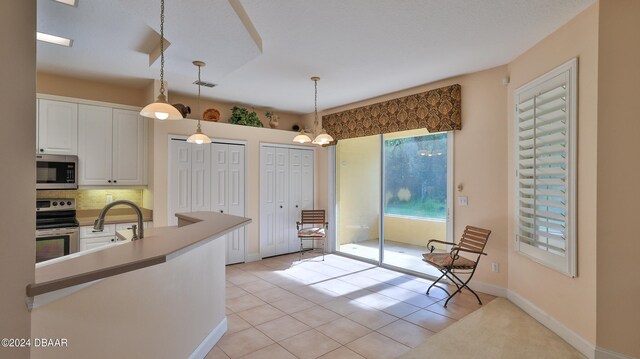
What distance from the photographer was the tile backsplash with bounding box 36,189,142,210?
13.8 feet

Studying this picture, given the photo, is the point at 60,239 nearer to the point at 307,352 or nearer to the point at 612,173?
the point at 307,352

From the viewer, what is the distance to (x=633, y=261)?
234cm

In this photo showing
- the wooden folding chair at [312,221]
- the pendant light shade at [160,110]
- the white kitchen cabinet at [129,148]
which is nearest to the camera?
the pendant light shade at [160,110]

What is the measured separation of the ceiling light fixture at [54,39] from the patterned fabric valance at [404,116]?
13.5ft

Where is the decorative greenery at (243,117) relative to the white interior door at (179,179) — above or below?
above

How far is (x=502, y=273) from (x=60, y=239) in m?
5.50

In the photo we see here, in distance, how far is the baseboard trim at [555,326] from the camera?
2582 millimetres

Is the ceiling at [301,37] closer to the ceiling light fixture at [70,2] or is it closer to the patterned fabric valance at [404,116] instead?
the ceiling light fixture at [70,2]

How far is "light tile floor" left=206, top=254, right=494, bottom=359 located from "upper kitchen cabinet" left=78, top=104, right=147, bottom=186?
7.12 ft

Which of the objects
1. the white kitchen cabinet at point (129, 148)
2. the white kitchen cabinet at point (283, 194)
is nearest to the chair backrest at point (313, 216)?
the white kitchen cabinet at point (283, 194)

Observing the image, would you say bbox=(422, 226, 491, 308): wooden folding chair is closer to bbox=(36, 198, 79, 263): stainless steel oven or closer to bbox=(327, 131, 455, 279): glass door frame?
bbox=(327, 131, 455, 279): glass door frame

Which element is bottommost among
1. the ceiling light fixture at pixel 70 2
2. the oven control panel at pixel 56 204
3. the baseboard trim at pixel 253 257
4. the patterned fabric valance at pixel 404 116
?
the baseboard trim at pixel 253 257

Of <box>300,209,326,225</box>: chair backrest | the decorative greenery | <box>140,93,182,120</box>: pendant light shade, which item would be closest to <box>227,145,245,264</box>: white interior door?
the decorative greenery

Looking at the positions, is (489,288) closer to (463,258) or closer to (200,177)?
(463,258)
